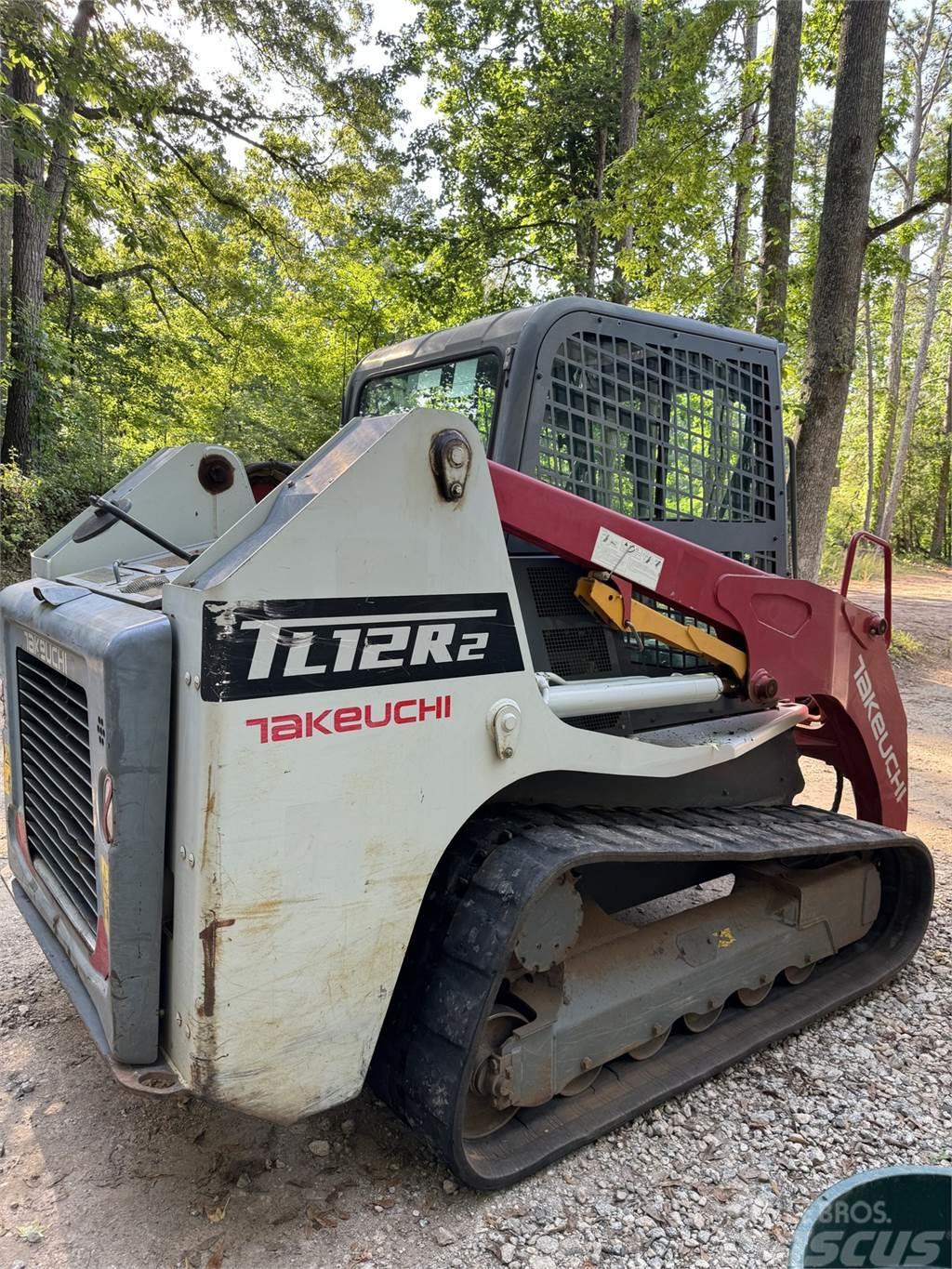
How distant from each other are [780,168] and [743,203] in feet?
13.1

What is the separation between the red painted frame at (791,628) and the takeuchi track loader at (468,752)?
0.05 ft

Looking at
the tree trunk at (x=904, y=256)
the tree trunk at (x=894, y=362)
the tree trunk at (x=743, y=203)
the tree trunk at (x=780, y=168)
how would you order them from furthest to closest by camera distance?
the tree trunk at (x=894, y=362), the tree trunk at (x=904, y=256), the tree trunk at (x=743, y=203), the tree trunk at (x=780, y=168)

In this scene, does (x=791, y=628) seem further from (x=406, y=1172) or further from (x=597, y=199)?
(x=597, y=199)

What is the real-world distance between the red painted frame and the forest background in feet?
15.8

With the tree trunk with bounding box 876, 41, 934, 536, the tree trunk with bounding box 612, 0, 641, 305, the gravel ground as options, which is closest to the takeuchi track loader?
the gravel ground

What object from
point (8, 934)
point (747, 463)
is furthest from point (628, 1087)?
point (8, 934)

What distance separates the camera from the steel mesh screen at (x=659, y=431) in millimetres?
2793

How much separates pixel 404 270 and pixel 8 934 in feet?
47.1

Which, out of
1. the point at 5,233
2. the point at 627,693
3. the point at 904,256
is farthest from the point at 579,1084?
the point at 904,256

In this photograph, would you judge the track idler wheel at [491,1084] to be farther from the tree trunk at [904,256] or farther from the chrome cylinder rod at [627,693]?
the tree trunk at [904,256]

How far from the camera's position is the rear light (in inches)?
75.5

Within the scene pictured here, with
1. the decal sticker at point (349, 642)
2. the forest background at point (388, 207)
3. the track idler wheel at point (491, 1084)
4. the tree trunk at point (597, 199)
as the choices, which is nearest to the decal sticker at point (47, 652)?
the decal sticker at point (349, 642)

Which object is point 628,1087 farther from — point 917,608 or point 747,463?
point 917,608

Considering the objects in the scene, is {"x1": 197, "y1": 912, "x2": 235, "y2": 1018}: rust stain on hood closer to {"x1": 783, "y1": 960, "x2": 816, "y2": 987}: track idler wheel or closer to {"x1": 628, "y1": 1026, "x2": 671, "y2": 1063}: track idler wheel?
{"x1": 628, "y1": 1026, "x2": 671, "y2": 1063}: track idler wheel
